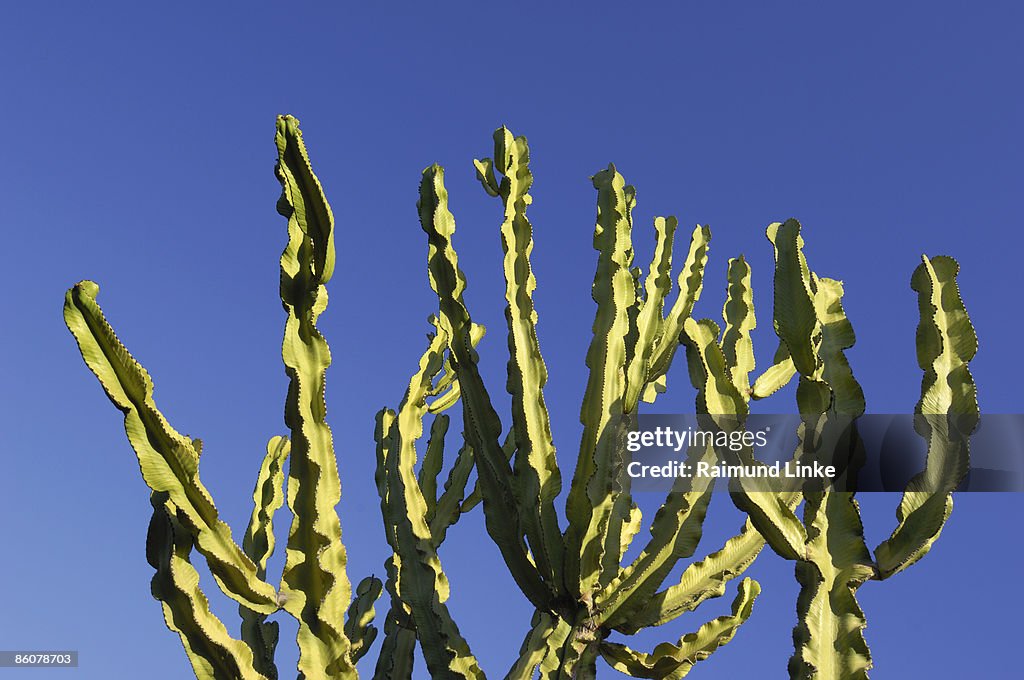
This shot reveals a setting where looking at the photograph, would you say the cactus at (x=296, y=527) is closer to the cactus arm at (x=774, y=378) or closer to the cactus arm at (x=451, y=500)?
the cactus arm at (x=451, y=500)

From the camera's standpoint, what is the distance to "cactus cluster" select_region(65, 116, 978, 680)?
2.44 m

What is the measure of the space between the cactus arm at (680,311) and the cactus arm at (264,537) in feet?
4.55

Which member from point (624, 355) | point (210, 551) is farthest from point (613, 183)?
point (210, 551)

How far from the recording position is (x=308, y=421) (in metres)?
2.51

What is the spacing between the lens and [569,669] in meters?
2.79

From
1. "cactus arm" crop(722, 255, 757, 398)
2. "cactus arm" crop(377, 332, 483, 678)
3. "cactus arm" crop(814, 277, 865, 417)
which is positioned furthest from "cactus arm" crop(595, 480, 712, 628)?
"cactus arm" crop(722, 255, 757, 398)

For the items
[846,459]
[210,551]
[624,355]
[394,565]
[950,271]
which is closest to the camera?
[210,551]

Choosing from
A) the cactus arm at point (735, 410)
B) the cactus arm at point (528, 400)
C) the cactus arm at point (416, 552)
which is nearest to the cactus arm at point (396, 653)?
the cactus arm at point (416, 552)

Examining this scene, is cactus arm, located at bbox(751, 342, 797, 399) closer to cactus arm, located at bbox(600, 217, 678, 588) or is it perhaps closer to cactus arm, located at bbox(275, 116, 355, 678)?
cactus arm, located at bbox(600, 217, 678, 588)

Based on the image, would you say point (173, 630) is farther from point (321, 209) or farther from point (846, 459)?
point (846, 459)

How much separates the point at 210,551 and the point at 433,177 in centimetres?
142

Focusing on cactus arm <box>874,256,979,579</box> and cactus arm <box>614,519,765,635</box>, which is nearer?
cactus arm <box>874,256,979,579</box>

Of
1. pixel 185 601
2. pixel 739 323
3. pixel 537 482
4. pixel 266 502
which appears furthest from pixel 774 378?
pixel 185 601

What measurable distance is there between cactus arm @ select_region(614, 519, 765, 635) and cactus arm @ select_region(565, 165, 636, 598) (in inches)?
8.0
